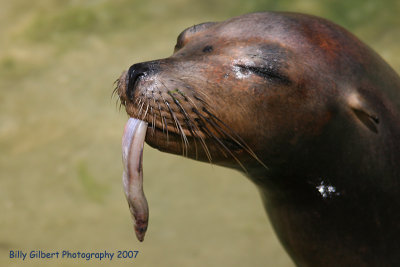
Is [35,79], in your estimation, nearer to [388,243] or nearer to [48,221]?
[48,221]

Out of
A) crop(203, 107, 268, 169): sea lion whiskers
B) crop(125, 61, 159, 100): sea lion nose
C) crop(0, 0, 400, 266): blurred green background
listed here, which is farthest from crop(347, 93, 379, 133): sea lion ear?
crop(0, 0, 400, 266): blurred green background

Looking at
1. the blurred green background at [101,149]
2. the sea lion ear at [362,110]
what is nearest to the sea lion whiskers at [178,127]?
the sea lion ear at [362,110]

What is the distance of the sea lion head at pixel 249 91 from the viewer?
288 centimetres

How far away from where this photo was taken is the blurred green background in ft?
16.1

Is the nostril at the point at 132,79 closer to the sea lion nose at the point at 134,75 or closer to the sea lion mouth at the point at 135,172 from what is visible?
the sea lion nose at the point at 134,75

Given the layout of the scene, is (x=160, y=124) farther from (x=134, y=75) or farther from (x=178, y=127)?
(x=134, y=75)

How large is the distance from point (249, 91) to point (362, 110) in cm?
56

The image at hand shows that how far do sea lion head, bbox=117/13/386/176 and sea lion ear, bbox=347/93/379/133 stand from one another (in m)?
0.04

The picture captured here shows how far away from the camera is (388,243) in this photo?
3443mm

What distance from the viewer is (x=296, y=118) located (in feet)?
10.0

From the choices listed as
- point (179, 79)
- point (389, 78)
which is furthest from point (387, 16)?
point (179, 79)

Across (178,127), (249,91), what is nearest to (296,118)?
(249,91)

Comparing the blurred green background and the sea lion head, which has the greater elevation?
the blurred green background

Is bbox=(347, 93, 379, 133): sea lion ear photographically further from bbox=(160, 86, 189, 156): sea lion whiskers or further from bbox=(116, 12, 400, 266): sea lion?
bbox=(160, 86, 189, 156): sea lion whiskers
